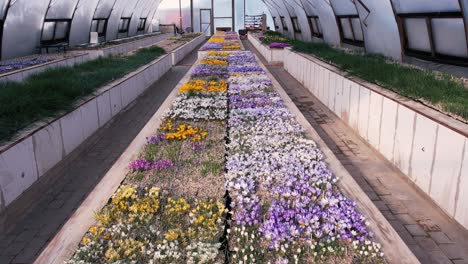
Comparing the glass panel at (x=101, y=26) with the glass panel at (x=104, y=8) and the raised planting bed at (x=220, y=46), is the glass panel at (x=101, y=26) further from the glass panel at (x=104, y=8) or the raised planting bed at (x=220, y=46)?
the raised planting bed at (x=220, y=46)

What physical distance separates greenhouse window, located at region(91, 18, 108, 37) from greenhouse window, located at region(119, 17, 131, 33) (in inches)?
196

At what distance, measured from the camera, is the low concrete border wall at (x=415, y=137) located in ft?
18.3

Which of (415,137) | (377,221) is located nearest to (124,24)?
(415,137)

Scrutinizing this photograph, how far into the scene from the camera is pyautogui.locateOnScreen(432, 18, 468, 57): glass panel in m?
9.91

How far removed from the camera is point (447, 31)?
1041 centimetres

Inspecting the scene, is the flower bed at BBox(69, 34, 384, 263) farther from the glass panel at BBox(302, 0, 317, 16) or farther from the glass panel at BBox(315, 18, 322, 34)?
the glass panel at BBox(315, 18, 322, 34)

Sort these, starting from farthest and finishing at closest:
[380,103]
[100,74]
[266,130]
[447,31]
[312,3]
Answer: [312,3] < [100,74] < [447,31] < [380,103] < [266,130]

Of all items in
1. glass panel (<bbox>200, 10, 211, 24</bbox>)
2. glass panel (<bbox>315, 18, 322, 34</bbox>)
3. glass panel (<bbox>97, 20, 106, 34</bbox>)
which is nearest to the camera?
glass panel (<bbox>315, 18, 322, 34</bbox>)

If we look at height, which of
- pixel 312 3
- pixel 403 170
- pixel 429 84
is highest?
pixel 312 3

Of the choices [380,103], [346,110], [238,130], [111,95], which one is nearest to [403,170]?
[380,103]

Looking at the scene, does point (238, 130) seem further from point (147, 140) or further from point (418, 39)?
point (418, 39)

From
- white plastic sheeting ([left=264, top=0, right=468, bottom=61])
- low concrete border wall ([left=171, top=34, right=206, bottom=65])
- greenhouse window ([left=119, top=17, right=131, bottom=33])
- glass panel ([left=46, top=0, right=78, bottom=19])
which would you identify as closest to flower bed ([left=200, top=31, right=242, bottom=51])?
low concrete border wall ([left=171, top=34, right=206, bottom=65])

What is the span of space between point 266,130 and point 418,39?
269 inches

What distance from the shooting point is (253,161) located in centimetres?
617
